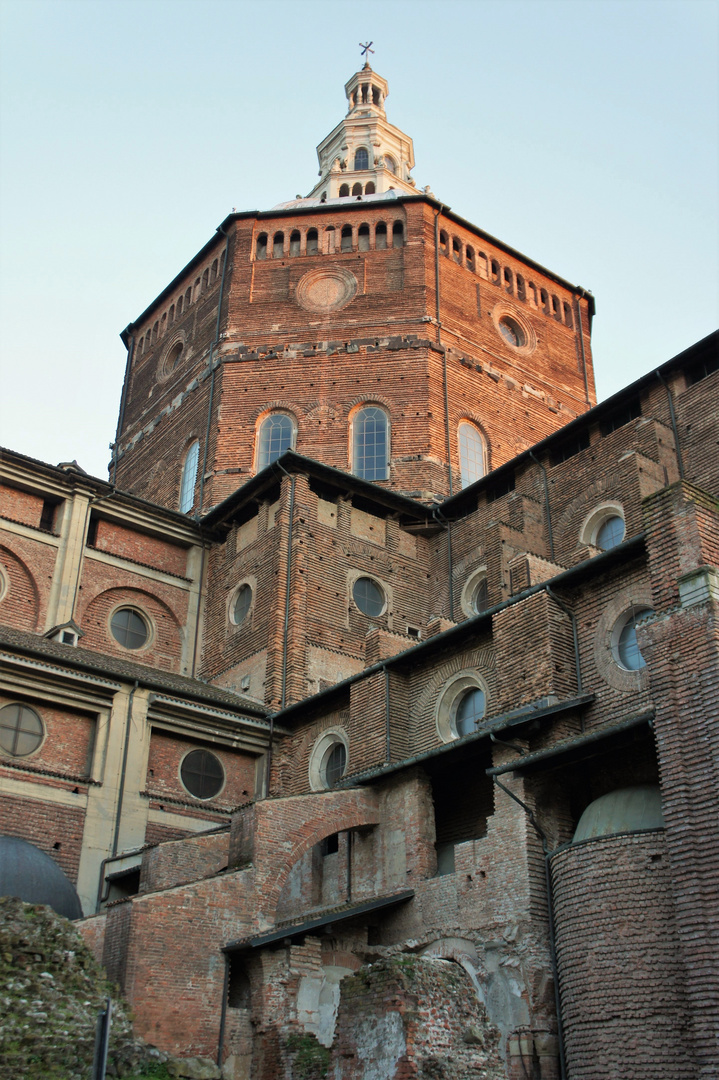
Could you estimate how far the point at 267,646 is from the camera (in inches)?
1019

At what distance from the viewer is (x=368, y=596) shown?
91.4 ft

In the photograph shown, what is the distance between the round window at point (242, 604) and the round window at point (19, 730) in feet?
23.1

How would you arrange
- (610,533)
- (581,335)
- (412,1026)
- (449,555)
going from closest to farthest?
(412,1026) → (610,533) → (449,555) → (581,335)

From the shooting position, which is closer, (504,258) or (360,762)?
(360,762)

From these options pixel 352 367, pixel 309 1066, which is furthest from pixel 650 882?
pixel 352 367

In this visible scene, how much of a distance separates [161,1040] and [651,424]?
50.0ft

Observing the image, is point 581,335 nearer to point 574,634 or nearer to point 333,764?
point 333,764

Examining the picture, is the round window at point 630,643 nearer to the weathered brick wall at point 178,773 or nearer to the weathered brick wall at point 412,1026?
the weathered brick wall at point 412,1026

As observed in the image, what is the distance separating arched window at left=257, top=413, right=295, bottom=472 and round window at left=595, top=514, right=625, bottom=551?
10.7m

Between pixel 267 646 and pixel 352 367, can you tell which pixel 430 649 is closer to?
pixel 267 646

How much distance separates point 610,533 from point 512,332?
13.5m

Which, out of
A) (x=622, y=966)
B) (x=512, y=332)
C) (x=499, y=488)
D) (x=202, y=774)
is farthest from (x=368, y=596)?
(x=622, y=966)

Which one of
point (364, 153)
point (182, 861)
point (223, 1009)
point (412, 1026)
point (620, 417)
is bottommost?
point (412, 1026)

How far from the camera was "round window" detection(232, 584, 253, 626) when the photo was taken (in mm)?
27781
